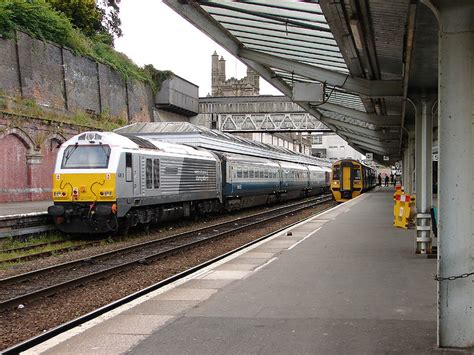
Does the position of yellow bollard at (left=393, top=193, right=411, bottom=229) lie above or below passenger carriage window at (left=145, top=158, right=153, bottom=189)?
below

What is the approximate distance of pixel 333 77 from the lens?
15.2 metres

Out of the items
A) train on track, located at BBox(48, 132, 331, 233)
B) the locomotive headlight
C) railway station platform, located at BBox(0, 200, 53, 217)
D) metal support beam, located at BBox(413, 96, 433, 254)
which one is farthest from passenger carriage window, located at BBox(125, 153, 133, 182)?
metal support beam, located at BBox(413, 96, 433, 254)

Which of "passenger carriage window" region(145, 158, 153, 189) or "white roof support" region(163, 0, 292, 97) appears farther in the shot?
"passenger carriage window" region(145, 158, 153, 189)

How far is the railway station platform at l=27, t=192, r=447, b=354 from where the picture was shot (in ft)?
18.2

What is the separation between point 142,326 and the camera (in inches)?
248

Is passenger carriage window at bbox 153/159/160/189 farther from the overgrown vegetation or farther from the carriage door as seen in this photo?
the carriage door

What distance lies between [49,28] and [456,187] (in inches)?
1354

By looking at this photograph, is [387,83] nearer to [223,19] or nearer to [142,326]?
[223,19]

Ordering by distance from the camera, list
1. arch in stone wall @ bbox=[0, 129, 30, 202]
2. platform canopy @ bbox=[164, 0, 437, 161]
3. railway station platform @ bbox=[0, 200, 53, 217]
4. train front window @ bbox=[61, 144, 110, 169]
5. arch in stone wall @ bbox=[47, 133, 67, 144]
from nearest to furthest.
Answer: platform canopy @ bbox=[164, 0, 437, 161] → train front window @ bbox=[61, 144, 110, 169] → railway station platform @ bbox=[0, 200, 53, 217] → arch in stone wall @ bbox=[0, 129, 30, 202] → arch in stone wall @ bbox=[47, 133, 67, 144]

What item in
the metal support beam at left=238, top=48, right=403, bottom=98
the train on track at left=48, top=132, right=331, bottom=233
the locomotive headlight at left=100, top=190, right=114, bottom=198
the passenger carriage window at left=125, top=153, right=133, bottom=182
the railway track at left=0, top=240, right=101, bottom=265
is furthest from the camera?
the passenger carriage window at left=125, top=153, right=133, bottom=182

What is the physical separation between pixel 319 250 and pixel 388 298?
16.7 ft

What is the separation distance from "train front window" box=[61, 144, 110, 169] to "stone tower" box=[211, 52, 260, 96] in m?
86.7

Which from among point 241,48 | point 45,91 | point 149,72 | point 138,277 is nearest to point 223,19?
point 241,48

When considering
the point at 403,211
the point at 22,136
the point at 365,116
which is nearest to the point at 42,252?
the point at 403,211
